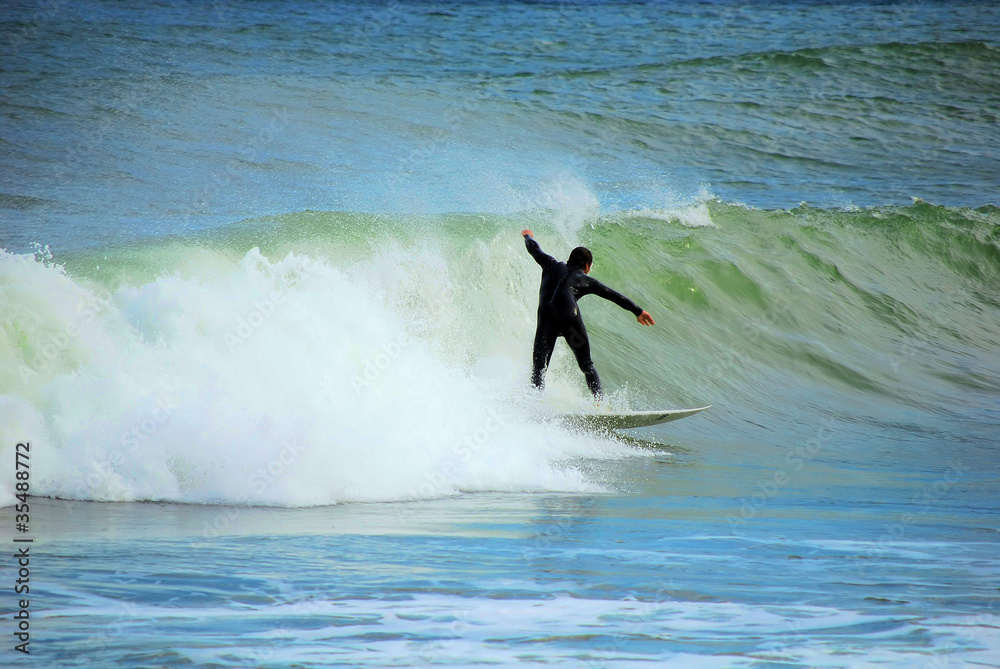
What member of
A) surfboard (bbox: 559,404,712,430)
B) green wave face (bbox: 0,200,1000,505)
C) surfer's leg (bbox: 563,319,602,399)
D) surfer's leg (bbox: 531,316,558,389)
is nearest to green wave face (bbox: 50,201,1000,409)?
green wave face (bbox: 0,200,1000,505)

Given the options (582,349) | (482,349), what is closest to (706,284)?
(482,349)

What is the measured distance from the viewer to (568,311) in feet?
28.5

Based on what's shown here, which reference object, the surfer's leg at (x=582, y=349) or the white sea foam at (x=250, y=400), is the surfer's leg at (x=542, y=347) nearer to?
the surfer's leg at (x=582, y=349)

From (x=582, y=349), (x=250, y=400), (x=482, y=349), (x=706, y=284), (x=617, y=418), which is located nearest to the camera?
(x=250, y=400)

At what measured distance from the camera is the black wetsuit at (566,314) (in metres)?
8.68

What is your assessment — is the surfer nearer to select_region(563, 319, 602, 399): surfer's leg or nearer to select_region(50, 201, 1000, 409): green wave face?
select_region(563, 319, 602, 399): surfer's leg

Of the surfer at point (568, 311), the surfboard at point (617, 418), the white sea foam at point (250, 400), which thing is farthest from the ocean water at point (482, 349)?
the surfer at point (568, 311)

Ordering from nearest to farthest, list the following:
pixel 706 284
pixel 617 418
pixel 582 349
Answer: pixel 617 418 < pixel 582 349 < pixel 706 284

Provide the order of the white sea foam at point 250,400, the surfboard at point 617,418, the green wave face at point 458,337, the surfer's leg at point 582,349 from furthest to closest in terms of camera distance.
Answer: the surfer's leg at point 582,349 < the surfboard at point 617,418 < the green wave face at point 458,337 < the white sea foam at point 250,400

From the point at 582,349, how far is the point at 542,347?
15.1 inches

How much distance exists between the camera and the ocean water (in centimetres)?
388

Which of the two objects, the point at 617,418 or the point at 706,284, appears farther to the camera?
the point at 706,284

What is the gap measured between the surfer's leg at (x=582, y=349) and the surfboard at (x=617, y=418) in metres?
0.26

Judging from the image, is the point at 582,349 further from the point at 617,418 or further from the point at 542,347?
the point at 617,418
